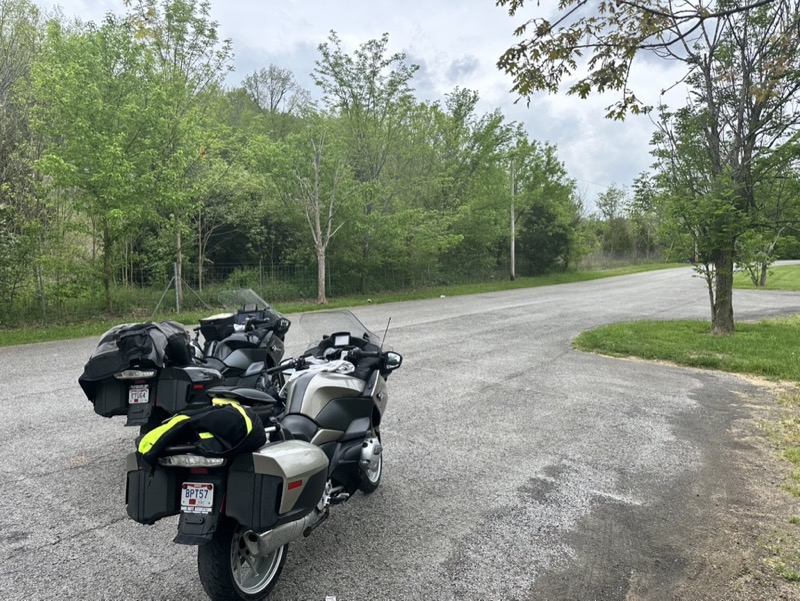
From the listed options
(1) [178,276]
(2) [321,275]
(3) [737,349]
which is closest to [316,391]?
(3) [737,349]

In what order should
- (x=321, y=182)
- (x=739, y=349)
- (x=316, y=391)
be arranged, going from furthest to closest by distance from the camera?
1. (x=321, y=182)
2. (x=739, y=349)
3. (x=316, y=391)

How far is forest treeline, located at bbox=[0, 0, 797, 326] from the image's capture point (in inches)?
461

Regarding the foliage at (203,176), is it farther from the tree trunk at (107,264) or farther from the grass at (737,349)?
the grass at (737,349)

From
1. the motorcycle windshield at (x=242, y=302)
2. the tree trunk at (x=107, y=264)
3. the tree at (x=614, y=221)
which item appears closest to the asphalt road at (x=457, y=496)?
the motorcycle windshield at (x=242, y=302)

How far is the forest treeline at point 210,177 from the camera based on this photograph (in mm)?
11703

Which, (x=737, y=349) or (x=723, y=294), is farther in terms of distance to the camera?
(x=723, y=294)

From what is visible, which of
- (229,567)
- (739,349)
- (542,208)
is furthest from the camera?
(542,208)

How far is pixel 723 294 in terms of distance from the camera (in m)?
10.7

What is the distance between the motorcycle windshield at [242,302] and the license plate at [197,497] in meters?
3.34

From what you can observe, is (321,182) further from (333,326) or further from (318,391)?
(318,391)

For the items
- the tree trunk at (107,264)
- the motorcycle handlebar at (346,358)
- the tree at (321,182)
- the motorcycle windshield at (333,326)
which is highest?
the tree at (321,182)

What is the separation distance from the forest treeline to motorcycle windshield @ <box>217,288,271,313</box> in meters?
7.44

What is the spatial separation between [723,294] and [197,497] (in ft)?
37.3

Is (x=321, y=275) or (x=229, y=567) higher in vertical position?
(x=321, y=275)
